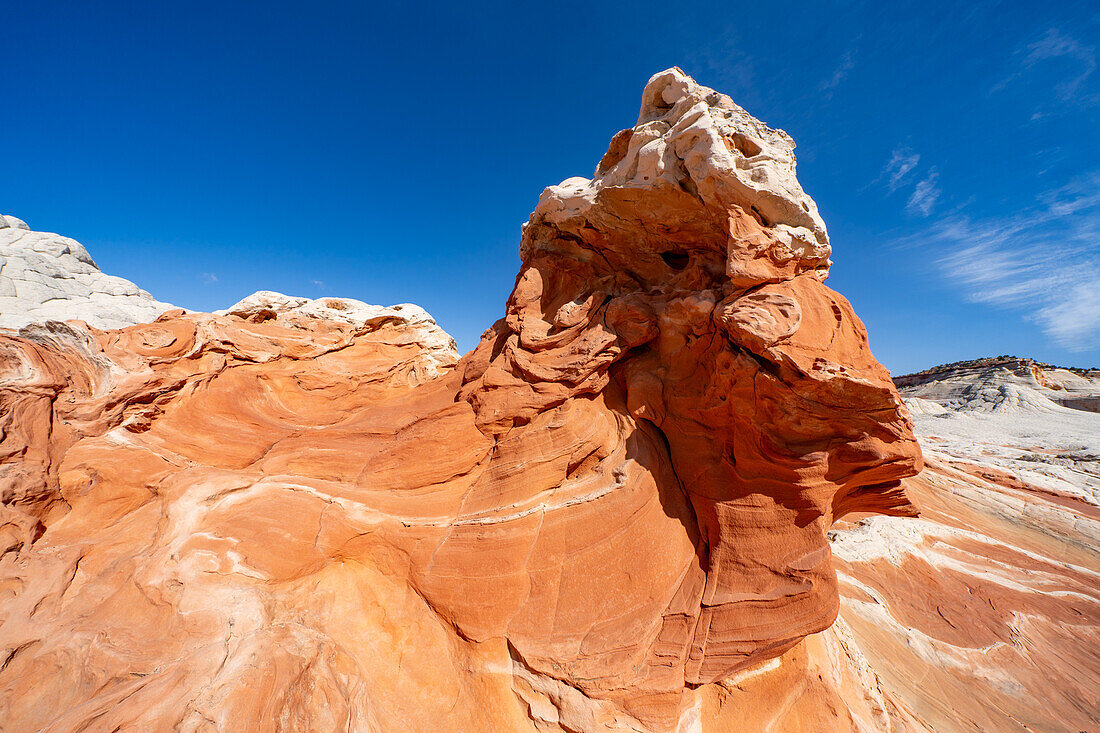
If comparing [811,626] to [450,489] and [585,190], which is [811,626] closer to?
[450,489]

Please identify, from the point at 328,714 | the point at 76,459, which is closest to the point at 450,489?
the point at 328,714

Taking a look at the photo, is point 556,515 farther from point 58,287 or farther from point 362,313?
point 58,287

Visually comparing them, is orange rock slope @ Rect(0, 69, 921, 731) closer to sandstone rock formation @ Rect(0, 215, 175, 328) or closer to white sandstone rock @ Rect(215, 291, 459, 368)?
white sandstone rock @ Rect(215, 291, 459, 368)

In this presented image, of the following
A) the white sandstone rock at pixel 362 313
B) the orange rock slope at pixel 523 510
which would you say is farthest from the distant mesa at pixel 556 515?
the white sandstone rock at pixel 362 313

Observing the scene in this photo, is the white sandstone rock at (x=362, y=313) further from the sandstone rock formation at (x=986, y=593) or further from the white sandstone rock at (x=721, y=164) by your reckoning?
the sandstone rock formation at (x=986, y=593)

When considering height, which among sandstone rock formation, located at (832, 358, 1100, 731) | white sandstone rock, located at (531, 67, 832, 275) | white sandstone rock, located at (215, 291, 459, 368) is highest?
white sandstone rock, located at (531, 67, 832, 275)

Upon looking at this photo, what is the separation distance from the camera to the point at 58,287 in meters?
15.6

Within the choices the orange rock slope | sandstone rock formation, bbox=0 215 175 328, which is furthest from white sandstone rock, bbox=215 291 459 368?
sandstone rock formation, bbox=0 215 175 328

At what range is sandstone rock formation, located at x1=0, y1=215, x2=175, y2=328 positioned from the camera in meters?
13.6

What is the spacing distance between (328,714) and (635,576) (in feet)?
10.3

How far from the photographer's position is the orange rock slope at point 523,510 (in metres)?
3.54

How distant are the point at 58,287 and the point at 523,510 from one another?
947 inches

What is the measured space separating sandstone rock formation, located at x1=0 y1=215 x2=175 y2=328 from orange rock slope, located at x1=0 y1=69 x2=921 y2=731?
42.2 feet

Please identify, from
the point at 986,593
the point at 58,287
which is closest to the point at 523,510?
the point at 986,593
